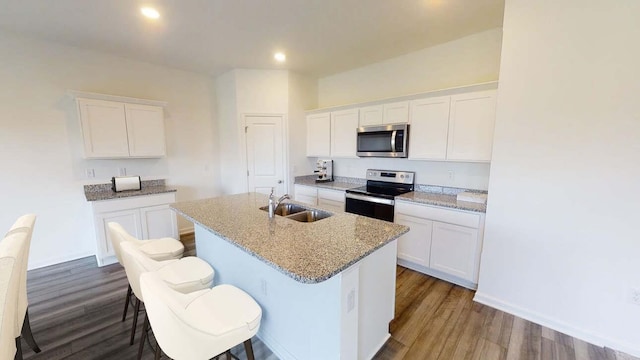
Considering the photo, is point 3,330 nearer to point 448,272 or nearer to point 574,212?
point 448,272

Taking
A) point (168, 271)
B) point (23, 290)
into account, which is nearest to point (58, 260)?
point (23, 290)

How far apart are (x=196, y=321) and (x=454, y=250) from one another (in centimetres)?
247

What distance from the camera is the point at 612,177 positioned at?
1828mm

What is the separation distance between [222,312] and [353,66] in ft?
12.4

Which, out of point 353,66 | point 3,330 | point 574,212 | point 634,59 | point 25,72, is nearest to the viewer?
point 3,330

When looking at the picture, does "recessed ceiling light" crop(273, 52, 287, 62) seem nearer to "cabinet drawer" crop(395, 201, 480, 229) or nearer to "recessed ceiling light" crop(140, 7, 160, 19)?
"recessed ceiling light" crop(140, 7, 160, 19)

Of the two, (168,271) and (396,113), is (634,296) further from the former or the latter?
(168,271)

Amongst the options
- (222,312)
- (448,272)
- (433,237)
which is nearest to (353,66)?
(433,237)

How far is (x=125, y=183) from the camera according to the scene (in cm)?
346

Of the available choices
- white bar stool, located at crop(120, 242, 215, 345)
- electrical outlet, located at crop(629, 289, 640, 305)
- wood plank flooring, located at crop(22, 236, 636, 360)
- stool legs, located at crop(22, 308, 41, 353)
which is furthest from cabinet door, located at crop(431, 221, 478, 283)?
stool legs, located at crop(22, 308, 41, 353)

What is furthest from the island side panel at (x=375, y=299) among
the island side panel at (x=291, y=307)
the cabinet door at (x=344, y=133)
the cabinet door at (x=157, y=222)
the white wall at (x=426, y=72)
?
the cabinet door at (x=157, y=222)

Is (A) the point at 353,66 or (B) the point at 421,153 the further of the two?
(A) the point at 353,66

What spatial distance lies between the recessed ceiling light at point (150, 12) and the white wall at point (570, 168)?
10.3ft

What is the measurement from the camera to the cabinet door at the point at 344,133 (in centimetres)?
381
